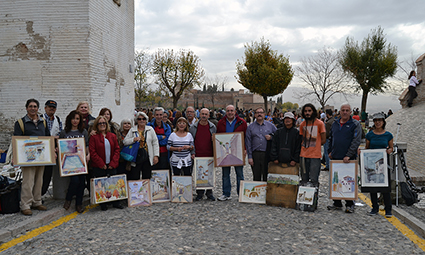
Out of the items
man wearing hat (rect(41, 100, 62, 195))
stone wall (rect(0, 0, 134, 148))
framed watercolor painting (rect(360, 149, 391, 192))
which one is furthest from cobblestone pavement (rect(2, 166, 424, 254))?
stone wall (rect(0, 0, 134, 148))

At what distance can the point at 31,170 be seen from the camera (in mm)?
5746

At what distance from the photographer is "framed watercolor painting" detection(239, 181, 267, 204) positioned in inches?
261

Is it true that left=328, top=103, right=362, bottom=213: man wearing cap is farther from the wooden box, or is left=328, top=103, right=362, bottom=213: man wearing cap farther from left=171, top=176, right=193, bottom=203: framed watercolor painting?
left=171, top=176, right=193, bottom=203: framed watercolor painting

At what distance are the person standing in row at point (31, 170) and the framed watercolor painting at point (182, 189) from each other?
247 cm

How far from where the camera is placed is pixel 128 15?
15.1 metres

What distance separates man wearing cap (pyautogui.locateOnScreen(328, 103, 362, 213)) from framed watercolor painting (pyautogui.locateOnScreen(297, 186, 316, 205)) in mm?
481

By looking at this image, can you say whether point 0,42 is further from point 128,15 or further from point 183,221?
point 183,221

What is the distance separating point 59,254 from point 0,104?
32.7 ft

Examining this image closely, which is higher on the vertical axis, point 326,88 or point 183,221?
point 326,88

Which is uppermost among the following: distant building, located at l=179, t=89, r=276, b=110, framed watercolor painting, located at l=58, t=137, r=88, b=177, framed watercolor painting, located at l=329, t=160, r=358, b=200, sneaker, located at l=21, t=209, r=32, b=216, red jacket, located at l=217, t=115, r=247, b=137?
distant building, located at l=179, t=89, r=276, b=110

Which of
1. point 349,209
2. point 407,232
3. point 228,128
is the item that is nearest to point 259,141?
point 228,128

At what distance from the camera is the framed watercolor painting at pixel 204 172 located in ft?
22.2

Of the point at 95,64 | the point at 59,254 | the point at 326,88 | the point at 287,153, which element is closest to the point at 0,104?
the point at 95,64

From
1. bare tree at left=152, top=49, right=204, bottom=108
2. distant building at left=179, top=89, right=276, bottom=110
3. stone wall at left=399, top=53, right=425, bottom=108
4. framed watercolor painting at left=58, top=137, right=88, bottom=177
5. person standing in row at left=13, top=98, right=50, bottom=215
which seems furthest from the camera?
distant building at left=179, top=89, right=276, bottom=110
